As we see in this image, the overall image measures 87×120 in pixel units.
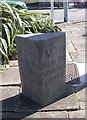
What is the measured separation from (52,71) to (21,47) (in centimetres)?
67

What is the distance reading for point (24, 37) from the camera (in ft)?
17.3

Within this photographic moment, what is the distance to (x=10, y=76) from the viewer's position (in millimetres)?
6742

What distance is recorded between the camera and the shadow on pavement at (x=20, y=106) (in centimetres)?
501

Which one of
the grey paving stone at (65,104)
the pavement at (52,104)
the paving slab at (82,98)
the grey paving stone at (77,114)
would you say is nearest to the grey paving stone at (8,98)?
the pavement at (52,104)

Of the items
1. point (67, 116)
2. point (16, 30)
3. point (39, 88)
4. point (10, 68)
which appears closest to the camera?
point (67, 116)

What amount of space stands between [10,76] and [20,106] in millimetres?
1568

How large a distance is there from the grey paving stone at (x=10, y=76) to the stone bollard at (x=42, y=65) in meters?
0.83

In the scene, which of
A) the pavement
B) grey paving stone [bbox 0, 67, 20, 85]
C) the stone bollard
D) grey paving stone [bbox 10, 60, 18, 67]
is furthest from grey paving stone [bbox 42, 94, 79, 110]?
grey paving stone [bbox 10, 60, 18, 67]

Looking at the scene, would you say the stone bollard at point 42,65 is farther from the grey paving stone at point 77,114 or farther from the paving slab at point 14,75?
the paving slab at point 14,75

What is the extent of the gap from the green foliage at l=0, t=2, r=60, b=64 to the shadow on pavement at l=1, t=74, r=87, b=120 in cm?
216

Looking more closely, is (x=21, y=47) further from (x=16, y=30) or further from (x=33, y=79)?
(x=16, y=30)

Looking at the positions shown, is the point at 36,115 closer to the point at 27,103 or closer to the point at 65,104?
the point at 27,103

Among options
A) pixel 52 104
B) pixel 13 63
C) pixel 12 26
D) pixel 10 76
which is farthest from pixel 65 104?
pixel 12 26

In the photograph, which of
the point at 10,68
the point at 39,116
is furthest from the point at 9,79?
the point at 39,116
